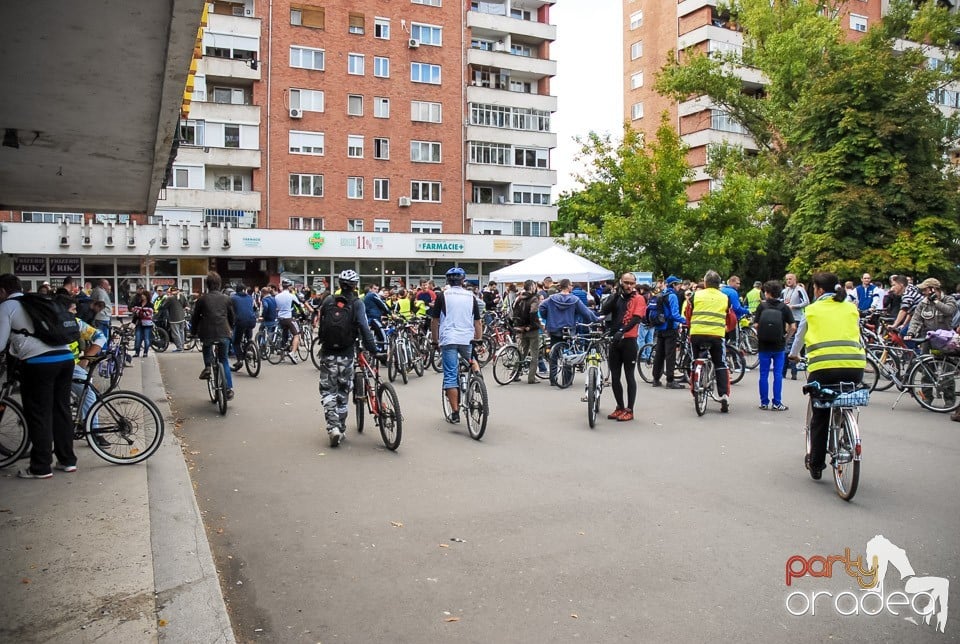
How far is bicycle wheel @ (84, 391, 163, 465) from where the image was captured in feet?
25.1

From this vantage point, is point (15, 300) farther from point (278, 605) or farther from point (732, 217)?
point (732, 217)

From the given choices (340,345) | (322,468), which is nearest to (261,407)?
(340,345)

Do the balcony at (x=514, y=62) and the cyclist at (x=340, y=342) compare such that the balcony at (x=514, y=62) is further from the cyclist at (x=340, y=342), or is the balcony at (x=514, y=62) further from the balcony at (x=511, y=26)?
the cyclist at (x=340, y=342)

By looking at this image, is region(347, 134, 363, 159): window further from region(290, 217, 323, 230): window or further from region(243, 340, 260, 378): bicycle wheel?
region(243, 340, 260, 378): bicycle wheel

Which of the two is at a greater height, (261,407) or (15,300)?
(15,300)

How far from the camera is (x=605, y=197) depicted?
34250 mm

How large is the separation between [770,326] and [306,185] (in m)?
38.6

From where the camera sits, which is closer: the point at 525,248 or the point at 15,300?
the point at 15,300

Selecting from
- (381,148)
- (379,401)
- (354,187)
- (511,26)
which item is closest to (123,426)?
(379,401)

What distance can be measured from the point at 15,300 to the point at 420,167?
142 feet

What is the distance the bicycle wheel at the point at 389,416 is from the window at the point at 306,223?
38.4 metres

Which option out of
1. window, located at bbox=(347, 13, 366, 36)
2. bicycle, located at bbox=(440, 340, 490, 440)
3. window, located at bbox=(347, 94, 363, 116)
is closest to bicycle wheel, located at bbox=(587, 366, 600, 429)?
bicycle, located at bbox=(440, 340, 490, 440)

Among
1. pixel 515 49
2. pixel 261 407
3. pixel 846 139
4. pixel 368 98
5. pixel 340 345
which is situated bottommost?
pixel 261 407

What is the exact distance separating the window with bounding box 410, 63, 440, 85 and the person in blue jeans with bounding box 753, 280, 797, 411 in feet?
135
